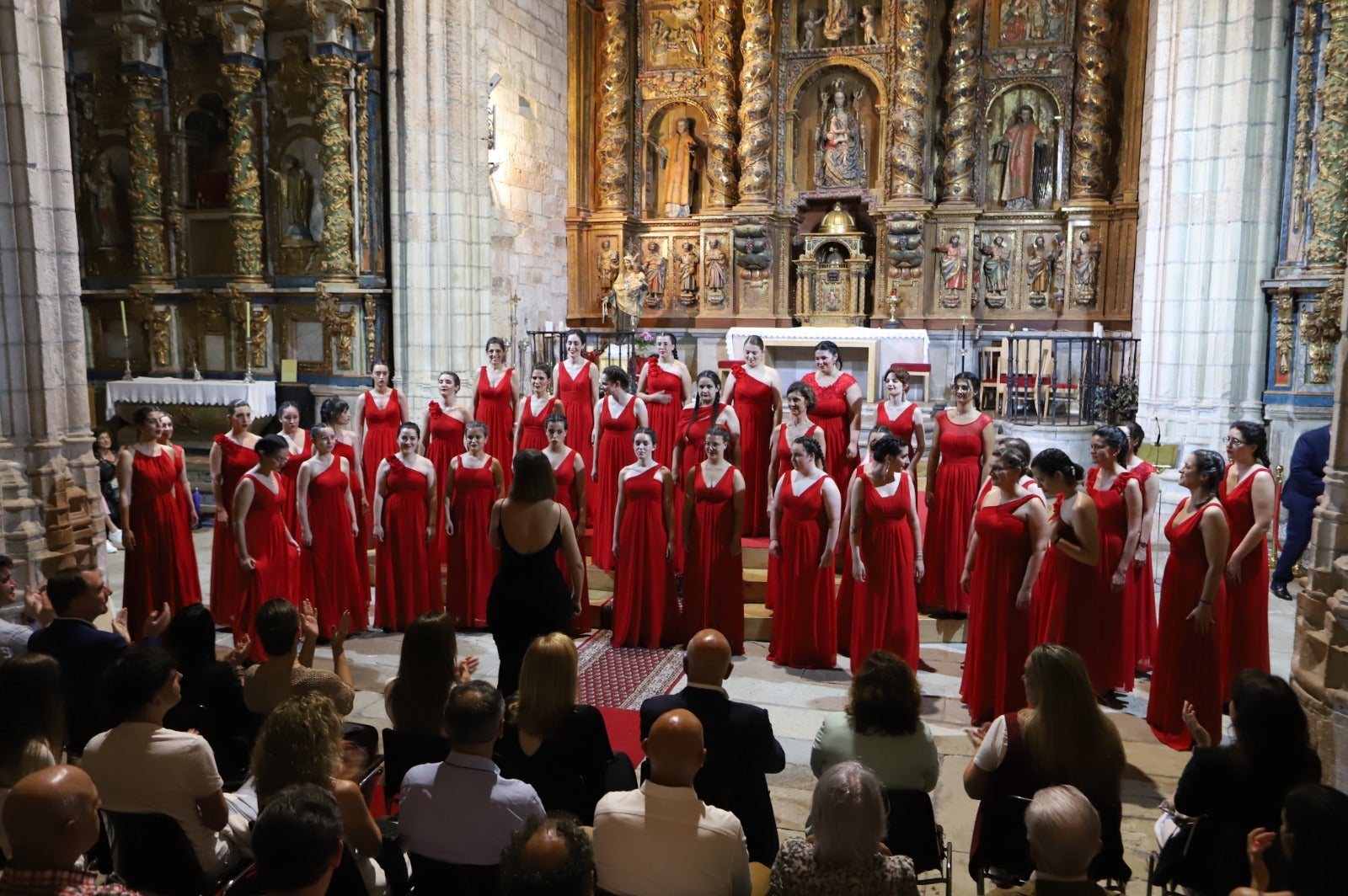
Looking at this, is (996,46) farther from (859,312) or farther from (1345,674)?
(1345,674)

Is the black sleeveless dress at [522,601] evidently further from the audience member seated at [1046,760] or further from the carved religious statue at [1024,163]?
the carved religious statue at [1024,163]

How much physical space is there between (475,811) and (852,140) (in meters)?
14.2

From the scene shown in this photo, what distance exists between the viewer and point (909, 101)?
1484 centimetres

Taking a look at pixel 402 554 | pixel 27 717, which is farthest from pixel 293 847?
pixel 402 554

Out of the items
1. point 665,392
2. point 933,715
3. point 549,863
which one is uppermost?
point 665,392

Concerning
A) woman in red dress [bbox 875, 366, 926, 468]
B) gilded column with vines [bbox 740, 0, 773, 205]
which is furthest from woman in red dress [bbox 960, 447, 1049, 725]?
gilded column with vines [bbox 740, 0, 773, 205]

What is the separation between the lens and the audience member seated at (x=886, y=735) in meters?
3.35

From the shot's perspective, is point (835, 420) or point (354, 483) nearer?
point (354, 483)

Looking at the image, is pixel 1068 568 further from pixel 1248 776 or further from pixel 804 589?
pixel 1248 776

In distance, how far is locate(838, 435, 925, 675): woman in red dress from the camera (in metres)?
6.14

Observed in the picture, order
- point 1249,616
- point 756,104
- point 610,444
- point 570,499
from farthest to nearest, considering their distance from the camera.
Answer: point 756,104, point 610,444, point 570,499, point 1249,616

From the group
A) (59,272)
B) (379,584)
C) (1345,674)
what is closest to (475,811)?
(1345,674)

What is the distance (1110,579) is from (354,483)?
525 centimetres

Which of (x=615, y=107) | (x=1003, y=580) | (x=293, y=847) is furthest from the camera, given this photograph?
(x=615, y=107)
